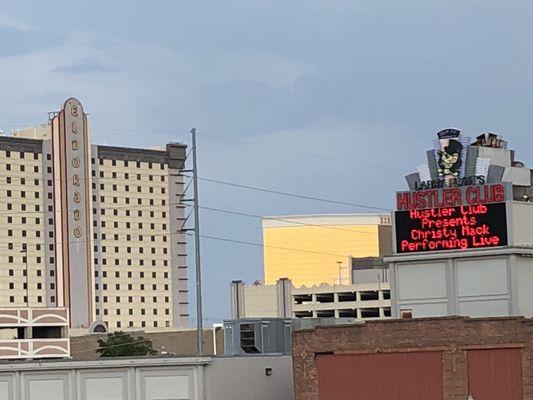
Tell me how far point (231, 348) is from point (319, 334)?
15.6 meters

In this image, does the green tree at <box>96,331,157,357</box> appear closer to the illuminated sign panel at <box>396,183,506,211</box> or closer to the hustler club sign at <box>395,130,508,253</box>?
the hustler club sign at <box>395,130,508,253</box>

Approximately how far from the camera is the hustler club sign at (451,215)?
61000mm

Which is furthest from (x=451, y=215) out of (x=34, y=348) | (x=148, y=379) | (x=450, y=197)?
(x=34, y=348)

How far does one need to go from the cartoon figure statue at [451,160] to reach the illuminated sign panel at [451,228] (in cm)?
277

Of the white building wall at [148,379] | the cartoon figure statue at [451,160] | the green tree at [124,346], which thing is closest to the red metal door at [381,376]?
the white building wall at [148,379]

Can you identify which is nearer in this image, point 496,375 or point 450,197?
point 496,375

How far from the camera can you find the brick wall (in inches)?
2156

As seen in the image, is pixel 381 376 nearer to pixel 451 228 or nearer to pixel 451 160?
pixel 451 228

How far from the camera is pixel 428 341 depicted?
56875 millimetres

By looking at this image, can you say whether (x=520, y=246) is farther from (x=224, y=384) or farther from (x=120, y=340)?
(x=120, y=340)

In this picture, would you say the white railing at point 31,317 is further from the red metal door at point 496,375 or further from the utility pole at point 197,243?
the red metal door at point 496,375

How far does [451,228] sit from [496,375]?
9081 millimetres

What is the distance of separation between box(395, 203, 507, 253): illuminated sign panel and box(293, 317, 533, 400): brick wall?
6.23 m

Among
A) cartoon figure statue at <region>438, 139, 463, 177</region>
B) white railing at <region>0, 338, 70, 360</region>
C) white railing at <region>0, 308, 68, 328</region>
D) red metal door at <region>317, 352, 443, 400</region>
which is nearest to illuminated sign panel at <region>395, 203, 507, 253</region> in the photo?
cartoon figure statue at <region>438, 139, 463, 177</region>
